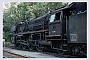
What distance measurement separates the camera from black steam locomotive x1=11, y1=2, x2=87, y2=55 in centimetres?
812

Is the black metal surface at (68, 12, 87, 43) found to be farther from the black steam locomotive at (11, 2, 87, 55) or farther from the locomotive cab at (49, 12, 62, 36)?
the locomotive cab at (49, 12, 62, 36)

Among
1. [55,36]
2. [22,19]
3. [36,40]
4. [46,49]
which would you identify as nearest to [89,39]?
[55,36]

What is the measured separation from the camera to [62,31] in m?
9.56

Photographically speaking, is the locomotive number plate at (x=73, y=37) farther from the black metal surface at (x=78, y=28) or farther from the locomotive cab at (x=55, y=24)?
the locomotive cab at (x=55, y=24)

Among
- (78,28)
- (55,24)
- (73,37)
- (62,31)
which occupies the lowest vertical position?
(73,37)

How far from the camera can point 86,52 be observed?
8211 millimetres

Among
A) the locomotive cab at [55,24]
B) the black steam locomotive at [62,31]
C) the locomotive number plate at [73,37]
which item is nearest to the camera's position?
the black steam locomotive at [62,31]

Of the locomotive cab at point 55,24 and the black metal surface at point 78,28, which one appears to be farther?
the locomotive cab at point 55,24

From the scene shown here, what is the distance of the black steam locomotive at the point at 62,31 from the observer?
320 inches

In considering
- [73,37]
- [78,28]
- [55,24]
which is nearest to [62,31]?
[55,24]

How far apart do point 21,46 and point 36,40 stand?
9.48 feet

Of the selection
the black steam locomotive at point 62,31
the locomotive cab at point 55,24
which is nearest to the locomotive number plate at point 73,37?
the black steam locomotive at point 62,31

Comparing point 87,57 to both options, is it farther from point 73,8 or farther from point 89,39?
point 73,8

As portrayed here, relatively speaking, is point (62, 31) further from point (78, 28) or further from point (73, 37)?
point (78, 28)
